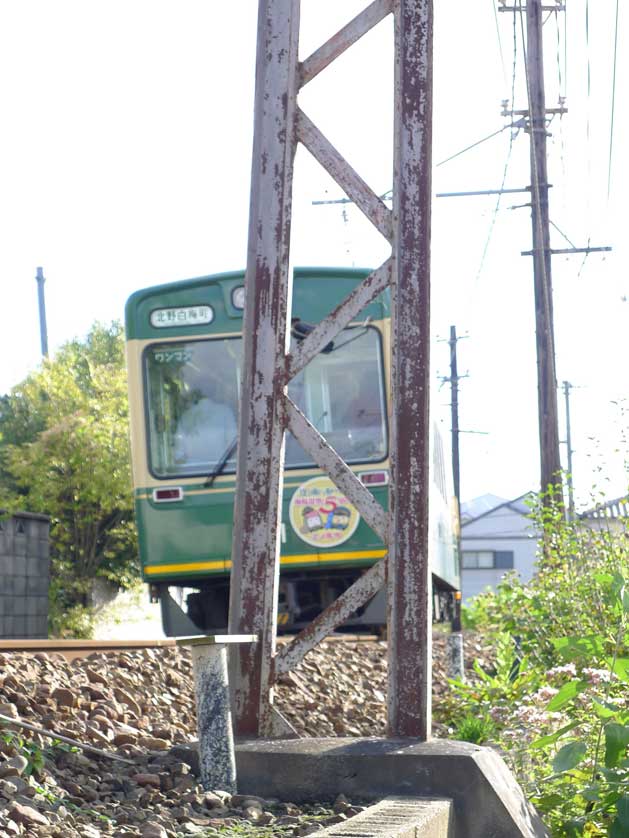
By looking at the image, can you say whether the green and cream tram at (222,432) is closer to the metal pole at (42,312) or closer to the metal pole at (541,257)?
the metal pole at (541,257)

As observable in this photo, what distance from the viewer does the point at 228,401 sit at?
993cm

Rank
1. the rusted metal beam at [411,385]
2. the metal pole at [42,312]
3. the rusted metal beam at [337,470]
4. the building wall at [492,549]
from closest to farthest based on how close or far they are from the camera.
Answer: the rusted metal beam at [411,385]
the rusted metal beam at [337,470]
the metal pole at [42,312]
the building wall at [492,549]

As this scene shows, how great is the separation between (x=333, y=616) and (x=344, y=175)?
1.55m

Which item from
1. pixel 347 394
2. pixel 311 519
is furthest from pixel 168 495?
pixel 347 394

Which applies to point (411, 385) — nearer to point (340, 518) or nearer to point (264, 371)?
point (264, 371)

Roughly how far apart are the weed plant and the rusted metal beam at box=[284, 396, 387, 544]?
0.73 m

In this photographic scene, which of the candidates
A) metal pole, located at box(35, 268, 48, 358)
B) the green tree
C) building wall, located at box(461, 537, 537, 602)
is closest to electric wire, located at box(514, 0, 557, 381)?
the green tree

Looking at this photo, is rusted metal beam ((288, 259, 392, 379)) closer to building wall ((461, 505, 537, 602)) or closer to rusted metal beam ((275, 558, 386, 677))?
rusted metal beam ((275, 558, 386, 677))

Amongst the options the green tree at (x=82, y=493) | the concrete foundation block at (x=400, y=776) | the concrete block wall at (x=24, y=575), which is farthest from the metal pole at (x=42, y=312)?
the concrete foundation block at (x=400, y=776)

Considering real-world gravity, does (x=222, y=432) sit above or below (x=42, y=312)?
below

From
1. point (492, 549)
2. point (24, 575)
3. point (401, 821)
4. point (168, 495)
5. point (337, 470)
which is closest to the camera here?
point (401, 821)

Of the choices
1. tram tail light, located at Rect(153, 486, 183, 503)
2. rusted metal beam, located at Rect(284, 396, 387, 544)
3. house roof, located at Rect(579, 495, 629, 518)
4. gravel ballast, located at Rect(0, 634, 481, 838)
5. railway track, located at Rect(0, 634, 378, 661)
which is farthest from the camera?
tram tail light, located at Rect(153, 486, 183, 503)

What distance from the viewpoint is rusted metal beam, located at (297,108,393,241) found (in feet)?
14.4

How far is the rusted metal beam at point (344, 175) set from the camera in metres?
4.38
